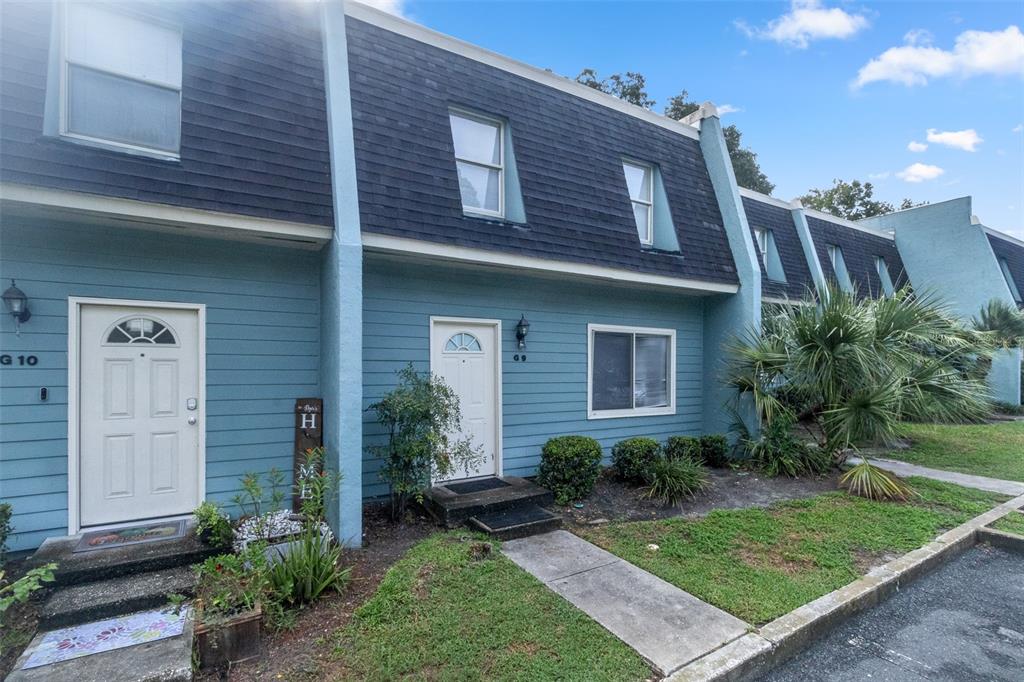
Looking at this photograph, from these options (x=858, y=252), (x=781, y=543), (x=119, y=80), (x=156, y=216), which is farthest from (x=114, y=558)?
(x=858, y=252)

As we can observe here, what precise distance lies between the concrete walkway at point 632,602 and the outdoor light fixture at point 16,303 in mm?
4647

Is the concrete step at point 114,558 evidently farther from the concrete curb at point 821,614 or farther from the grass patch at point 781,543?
the concrete curb at point 821,614

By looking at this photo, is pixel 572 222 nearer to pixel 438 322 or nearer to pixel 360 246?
pixel 438 322

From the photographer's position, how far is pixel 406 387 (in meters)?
5.10

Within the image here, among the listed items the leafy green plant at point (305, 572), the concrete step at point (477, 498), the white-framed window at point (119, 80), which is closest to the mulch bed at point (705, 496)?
the concrete step at point (477, 498)

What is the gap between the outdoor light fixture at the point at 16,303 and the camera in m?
3.77

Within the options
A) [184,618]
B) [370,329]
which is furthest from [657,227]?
[184,618]

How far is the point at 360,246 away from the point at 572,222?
124 inches

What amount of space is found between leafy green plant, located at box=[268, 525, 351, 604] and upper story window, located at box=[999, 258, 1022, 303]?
21.3m

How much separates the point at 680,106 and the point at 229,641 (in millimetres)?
25612

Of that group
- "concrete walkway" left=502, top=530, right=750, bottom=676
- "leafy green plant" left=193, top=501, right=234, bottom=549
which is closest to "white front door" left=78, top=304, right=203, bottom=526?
"leafy green plant" left=193, top=501, right=234, bottom=549

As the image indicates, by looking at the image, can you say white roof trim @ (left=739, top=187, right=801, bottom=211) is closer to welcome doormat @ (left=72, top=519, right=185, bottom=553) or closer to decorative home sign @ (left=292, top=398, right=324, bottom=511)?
decorative home sign @ (left=292, top=398, right=324, bottom=511)

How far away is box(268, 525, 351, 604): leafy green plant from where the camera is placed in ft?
10.6

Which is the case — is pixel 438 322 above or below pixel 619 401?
above
